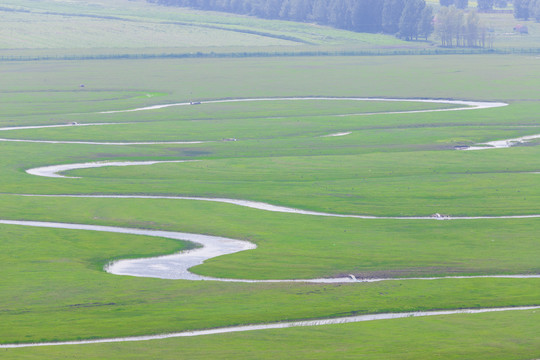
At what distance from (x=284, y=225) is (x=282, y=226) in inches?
9.6

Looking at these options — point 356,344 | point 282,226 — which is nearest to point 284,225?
point 282,226

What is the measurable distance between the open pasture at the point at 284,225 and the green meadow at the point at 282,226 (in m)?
0.11

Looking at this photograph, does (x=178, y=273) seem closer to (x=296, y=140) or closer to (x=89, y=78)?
(x=296, y=140)

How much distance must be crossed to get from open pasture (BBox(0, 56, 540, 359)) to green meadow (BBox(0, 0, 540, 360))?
112 mm

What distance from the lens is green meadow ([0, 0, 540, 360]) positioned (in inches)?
1284

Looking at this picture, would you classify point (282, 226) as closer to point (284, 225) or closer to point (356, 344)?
point (284, 225)

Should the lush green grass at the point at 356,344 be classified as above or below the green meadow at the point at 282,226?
above

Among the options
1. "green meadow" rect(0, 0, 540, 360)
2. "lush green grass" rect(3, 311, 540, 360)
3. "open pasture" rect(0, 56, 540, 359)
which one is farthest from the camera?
"open pasture" rect(0, 56, 540, 359)

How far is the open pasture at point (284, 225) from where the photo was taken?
32.8 metres

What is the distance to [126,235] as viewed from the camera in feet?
155

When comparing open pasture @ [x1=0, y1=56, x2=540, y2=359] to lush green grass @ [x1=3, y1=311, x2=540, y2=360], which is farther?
open pasture @ [x1=0, y1=56, x2=540, y2=359]

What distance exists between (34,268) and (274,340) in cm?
1334

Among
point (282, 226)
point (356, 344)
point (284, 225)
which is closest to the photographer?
point (356, 344)

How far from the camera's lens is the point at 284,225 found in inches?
1913
